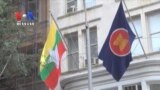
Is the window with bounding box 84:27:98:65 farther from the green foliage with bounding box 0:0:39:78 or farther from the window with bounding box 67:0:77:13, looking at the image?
the green foliage with bounding box 0:0:39:78

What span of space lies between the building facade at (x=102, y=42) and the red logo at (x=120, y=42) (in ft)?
7.11

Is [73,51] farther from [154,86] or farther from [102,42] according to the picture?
[154,86]

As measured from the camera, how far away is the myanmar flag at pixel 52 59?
65.2 feet

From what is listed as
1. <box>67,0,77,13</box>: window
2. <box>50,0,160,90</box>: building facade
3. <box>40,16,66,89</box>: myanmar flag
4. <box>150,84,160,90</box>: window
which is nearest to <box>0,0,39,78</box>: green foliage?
<box>50,0,160,90</box>: building facade

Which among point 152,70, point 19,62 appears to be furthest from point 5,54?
point 152,70

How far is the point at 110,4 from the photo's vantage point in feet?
79.7

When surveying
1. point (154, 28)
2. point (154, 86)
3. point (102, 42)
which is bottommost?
point (154, 86)

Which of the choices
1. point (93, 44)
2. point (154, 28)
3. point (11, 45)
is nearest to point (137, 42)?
point (154, 28)

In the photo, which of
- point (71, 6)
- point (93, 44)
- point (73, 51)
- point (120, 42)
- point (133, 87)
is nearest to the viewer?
point (120, 42)

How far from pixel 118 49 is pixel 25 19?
7625 millimetres

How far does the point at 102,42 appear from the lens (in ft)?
78.8

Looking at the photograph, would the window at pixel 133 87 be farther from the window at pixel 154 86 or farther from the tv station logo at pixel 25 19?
the tv station logo at pixel 25 19

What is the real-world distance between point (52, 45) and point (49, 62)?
2.43ft

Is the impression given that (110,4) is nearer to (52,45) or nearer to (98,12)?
(98,12)
